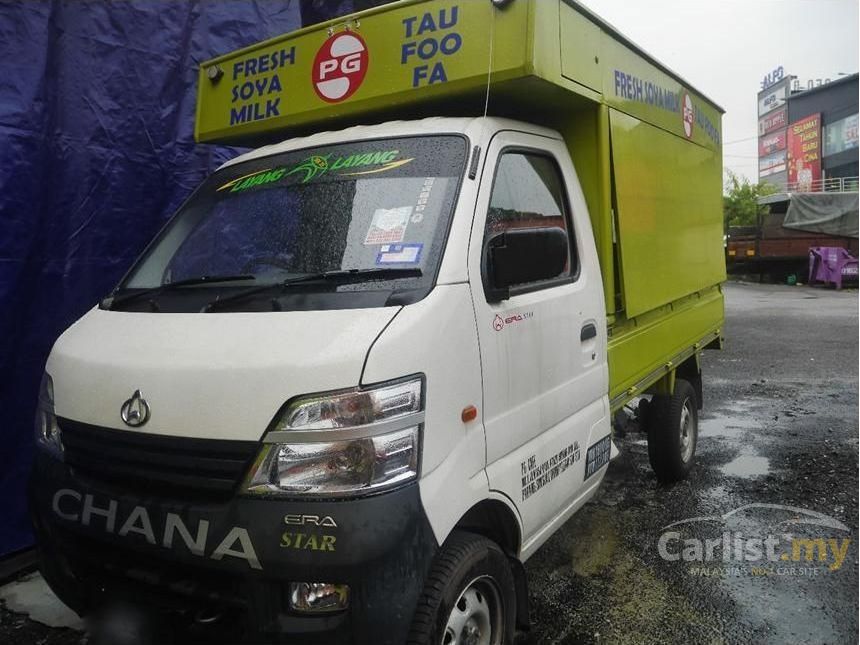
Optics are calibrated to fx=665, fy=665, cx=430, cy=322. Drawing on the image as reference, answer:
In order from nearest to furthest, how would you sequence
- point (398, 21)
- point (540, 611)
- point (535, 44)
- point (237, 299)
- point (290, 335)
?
point (290, 335) → point (237, 299) → point (535, 44) → point (398, 21) → point (540, 611)

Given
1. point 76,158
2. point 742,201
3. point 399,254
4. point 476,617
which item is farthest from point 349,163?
point 742,201

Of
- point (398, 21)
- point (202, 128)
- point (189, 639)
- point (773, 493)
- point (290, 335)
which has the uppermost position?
point (398, 21)

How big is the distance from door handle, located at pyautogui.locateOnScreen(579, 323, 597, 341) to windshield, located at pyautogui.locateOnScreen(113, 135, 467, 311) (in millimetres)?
1019

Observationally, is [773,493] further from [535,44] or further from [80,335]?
[80,335]

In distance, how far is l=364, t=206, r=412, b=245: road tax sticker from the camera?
237 cm

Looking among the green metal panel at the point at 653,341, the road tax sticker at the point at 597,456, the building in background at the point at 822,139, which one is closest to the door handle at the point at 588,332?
the green metal panel at the point at 653,341

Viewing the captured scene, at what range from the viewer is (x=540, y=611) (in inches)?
125

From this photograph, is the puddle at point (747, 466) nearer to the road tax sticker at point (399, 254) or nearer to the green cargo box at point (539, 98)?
the green cargo box at point (539, 98)

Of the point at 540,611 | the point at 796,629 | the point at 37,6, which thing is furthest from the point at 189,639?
the point at 37,6

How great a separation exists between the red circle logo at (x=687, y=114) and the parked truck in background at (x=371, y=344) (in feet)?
3.24

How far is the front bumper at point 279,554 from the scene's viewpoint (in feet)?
5.94

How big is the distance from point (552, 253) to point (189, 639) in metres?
1.81

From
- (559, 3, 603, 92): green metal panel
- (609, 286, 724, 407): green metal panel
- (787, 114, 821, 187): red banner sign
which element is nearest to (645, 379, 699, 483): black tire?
(609, 286, 724, 407): green metal panel

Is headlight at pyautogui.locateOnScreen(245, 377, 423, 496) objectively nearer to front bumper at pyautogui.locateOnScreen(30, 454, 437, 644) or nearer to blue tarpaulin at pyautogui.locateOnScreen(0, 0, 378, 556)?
front bumper at pyautogui.locateOnScreen(30, 454, 437, 644)
